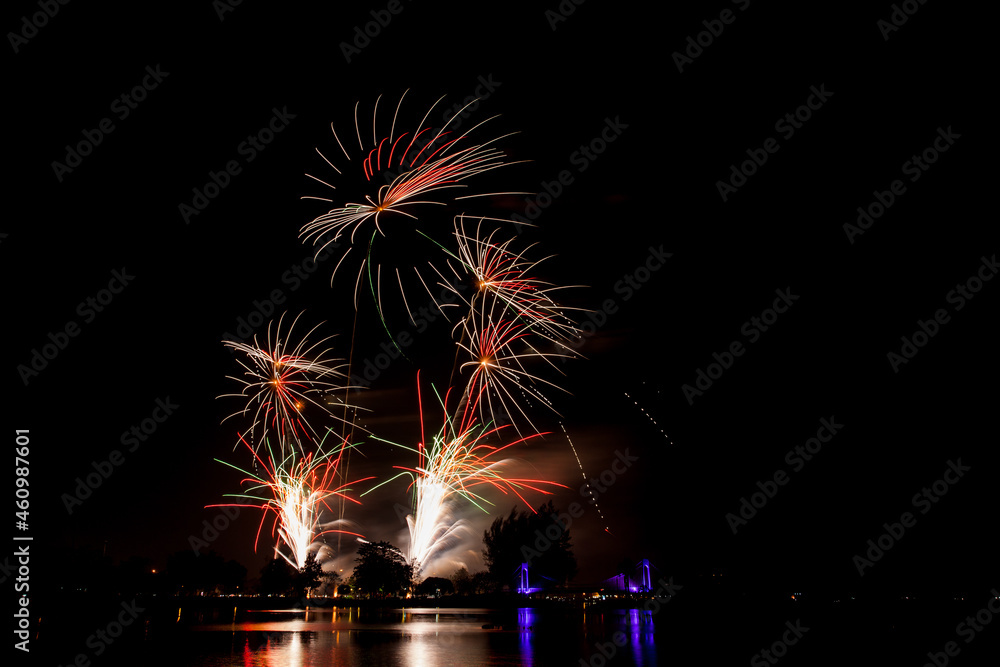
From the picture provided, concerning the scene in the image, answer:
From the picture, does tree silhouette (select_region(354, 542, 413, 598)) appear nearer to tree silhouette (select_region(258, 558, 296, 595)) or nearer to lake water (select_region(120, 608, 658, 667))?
tree silhouette (select_region(258, 558, 296, 595))

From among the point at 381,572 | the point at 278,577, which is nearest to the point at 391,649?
the point at 381,572

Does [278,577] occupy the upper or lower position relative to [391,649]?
upper

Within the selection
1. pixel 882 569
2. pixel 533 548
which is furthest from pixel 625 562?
pixel 882 569

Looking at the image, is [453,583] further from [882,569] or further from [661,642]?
[661,642]

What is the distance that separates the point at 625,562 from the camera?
118000 mm

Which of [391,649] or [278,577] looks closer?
[391,649]

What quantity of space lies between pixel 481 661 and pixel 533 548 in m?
91.0

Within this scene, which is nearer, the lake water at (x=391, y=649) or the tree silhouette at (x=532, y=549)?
the lake water at (x=391, y=649)

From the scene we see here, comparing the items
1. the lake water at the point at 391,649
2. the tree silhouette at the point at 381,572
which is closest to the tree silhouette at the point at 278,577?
the tree silhouette at the point at 381,572

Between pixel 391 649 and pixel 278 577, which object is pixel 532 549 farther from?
pixel 391 649

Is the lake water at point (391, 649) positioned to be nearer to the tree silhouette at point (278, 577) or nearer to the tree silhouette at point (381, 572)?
the tree silhouette at point (381, 572)

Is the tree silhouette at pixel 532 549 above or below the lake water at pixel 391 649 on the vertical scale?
above

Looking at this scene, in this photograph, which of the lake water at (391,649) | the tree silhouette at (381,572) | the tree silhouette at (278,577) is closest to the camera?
the lake water at (391,649)

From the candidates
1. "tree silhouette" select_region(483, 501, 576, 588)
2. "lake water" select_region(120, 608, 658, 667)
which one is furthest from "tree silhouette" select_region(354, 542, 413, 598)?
"lake water" select_region(120, 608, 658, 667)
